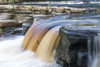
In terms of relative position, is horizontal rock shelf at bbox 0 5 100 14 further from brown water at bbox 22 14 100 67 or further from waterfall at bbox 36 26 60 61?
waterfall at bbox 36 26 60 61

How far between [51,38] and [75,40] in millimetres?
1463

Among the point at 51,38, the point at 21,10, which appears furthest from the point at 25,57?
the point at 21,10

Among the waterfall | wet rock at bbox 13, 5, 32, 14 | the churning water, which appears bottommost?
the churning water

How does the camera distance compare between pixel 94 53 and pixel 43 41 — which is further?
pixel 43 41

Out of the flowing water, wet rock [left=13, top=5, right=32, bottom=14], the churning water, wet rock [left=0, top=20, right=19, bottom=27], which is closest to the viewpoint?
the flowing water

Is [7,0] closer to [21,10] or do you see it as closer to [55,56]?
[21,10]

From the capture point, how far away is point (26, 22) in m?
8.75

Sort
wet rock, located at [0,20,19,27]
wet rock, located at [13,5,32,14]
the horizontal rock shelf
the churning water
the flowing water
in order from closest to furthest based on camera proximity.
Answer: the flowing water, the churning water, wet rock, located at [0,20,19,27], the horizontal rock shelf, wet rock, located at [13,5,32,14]

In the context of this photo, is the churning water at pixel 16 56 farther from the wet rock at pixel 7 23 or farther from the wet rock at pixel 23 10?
the wet rock at pixel 23 10

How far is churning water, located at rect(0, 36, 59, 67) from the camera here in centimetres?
534

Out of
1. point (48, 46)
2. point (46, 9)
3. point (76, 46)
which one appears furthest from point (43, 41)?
point (46, 9)

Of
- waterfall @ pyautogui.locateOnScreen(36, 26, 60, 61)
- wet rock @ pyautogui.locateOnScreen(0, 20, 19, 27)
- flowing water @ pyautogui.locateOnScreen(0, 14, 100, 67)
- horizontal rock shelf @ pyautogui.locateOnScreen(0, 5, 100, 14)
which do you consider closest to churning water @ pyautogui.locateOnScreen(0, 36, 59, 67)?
flowing water @ pyautogui.locateOnScreen(0, 14, 100, 67)

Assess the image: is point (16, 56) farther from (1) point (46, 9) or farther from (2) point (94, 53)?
(1) point (46, 9)

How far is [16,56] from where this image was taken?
20.2 feet
